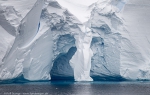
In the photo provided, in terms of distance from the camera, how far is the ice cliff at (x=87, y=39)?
18922 millimetres

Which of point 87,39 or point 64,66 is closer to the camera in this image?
point 87,39

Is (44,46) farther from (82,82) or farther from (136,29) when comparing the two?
(136,29)

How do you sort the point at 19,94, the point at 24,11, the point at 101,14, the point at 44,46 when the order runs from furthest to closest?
the point at 101,14, the point at 44,46, the point at 24,11, the point at 19,94

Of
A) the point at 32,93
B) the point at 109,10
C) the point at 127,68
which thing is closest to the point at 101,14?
the point at 109,10

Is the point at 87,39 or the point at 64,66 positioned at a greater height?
the point at 87,39

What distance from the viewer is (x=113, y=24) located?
815 inches

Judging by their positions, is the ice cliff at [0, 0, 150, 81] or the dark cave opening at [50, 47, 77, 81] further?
the dark cave opening at [50, 47, 77, 81]

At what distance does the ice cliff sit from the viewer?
1892 cm

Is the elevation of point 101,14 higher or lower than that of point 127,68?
higher

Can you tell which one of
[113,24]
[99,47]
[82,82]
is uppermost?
[113,24]

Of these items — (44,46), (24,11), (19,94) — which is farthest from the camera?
(44,46)

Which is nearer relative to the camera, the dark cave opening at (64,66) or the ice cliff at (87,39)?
the ice cliff at (87,39)

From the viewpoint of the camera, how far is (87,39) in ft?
65.3

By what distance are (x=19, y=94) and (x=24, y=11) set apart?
5.72m
